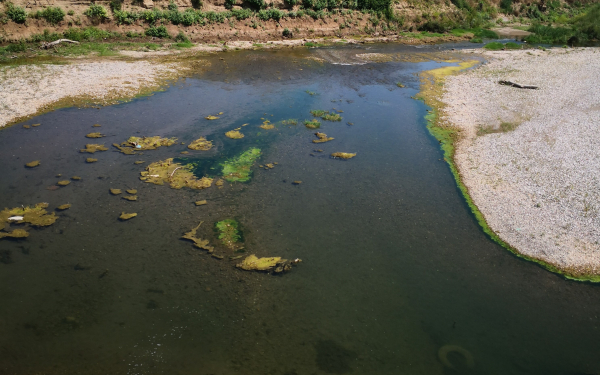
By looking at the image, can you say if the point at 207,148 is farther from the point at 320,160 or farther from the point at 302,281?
the point at 302,281

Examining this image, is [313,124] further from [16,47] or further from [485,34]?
[485,34]

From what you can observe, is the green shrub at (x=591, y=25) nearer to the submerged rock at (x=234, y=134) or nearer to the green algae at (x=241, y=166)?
the submerged rock at (x=234, y=134)

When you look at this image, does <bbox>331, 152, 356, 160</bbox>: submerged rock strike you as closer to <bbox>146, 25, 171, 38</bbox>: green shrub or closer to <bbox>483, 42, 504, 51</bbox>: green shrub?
<bbox>146, 25, 171, 38</bbox>: green shrub

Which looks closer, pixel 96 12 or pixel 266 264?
pixel 266 264

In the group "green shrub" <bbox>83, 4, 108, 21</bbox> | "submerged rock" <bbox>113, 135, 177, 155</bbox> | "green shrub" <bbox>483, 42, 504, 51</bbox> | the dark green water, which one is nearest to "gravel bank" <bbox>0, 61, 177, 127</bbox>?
the dark green water

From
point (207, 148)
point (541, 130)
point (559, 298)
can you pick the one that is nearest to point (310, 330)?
point (559, 298)

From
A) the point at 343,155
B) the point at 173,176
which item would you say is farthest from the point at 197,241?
the point at 343,155

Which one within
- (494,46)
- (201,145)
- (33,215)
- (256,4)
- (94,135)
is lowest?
(33,215)
